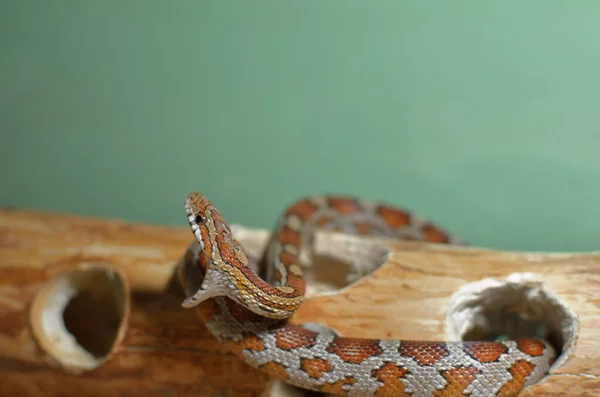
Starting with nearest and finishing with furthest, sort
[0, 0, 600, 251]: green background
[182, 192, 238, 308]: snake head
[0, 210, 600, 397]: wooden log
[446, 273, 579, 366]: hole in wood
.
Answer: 1. [182, 192, 238, 308]: snake head
2. [446, 273, 579, 366]: hole in wood
3. [0, 210, 600, 397]: wooden log
4. [0, 0, 600, 251]: green background

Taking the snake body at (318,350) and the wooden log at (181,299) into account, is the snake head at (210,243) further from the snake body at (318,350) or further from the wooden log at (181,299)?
the wooden log at (181,299)

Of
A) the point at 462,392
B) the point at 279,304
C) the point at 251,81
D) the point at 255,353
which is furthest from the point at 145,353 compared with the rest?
the point at 251,81

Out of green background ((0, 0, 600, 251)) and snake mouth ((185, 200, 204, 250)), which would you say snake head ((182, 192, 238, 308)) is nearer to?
snake mouth ((185, 200, 204, 250))

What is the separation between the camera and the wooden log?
3773 mm

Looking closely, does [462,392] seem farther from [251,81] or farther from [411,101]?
[251,81]

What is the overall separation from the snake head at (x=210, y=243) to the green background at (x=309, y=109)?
8.34 ft

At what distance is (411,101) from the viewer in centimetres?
540

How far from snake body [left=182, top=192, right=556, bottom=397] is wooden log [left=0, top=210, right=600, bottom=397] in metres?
0.24

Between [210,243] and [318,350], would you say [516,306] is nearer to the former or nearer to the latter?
[318,350]

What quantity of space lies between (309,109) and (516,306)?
9.07ft

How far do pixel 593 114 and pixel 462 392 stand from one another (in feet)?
Answer: 9.00

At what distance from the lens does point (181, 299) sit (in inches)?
169

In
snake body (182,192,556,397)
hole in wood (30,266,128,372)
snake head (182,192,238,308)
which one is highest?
snake head (182,192,238,308)

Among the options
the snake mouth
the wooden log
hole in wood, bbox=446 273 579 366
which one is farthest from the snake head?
hole in wood, bbox=446 273 579 366
